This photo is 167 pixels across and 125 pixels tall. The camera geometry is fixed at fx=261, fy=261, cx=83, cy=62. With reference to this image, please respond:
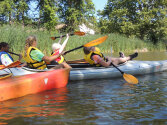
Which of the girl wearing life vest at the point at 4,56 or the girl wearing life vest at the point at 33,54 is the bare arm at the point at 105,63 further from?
the girl wearing life vest at the point at 4,56

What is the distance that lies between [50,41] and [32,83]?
950 centimetres

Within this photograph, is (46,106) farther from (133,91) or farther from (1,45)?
(1,45)

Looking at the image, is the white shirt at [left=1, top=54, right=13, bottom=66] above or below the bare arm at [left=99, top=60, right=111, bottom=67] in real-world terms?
above

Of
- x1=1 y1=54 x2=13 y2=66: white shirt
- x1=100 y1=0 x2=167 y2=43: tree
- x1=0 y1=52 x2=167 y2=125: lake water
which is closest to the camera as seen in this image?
x1=0 y1=52 x2=167 y2=125: lake water

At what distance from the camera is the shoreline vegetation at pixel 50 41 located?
1152cm

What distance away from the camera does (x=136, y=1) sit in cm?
2750

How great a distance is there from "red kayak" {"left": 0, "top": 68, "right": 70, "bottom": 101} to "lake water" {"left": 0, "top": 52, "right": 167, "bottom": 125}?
0.12m

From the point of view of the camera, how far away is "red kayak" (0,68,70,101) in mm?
4105

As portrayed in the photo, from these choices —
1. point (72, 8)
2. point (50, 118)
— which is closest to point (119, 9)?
point (72, 8)

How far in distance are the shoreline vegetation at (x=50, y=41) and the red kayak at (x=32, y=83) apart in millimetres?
6706

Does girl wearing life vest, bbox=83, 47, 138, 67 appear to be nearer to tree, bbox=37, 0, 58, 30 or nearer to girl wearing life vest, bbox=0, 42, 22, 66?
girl wearing life vest, bbox=0, 42, 22, 66

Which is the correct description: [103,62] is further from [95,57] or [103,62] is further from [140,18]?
[140,18]

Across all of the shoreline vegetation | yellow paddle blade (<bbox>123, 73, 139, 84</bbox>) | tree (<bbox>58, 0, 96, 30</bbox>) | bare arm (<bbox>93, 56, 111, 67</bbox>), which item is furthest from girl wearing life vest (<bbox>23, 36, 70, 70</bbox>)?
tree (<bbox>58, 0, 96, 30</bbox>)

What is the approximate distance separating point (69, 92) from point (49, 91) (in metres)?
0.40
